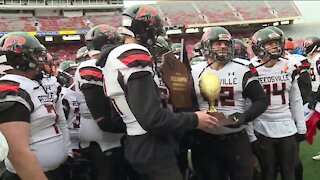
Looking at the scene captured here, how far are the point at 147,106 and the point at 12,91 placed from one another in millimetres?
726

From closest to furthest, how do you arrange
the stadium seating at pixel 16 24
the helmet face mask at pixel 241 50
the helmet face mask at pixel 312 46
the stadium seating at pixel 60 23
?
1. the helmet face mask at pixel 241 50
2. the helmet face mask at pixel 312 46
3. the stadium seating at pixel 16 24
4. the stadium seating at pixel 60 23

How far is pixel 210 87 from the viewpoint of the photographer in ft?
→ 9.68

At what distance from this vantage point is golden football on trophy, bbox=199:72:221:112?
9.69 ft

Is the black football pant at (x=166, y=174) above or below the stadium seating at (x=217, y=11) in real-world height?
below

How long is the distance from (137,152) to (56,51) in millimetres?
30955

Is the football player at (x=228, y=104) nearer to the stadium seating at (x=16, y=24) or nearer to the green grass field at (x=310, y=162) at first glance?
the green grass field at (x=310, y=162)

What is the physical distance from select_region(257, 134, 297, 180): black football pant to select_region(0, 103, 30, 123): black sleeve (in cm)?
224

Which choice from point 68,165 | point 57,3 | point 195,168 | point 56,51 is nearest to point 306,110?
point 195,168

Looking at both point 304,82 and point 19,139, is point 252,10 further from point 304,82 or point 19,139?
point 19,139

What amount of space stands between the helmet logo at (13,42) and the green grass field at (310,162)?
381 centimetres

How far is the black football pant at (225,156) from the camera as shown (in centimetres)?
321

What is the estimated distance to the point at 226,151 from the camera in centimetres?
323

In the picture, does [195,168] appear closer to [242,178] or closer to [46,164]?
[242,178]

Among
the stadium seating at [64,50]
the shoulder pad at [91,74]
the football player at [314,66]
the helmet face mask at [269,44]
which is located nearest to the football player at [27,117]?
the shoulder pad at [91,74]
